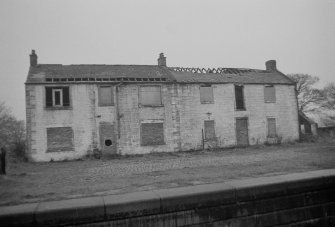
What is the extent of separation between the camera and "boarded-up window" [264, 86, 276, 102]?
25.2 metres

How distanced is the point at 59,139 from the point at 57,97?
3095mm

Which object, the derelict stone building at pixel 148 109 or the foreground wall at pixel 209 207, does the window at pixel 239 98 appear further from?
the foreground wall at pixel 209 207

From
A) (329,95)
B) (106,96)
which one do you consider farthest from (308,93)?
(106,96)

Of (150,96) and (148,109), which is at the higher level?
(150,96)

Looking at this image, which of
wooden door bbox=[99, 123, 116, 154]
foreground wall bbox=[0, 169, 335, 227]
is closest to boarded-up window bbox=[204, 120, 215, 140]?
wooden door bbox=[99, 123, 116, 154]

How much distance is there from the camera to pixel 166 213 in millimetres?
4020

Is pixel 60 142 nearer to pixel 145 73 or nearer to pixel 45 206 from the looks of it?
pixel 145 73

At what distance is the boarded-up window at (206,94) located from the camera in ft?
75.9

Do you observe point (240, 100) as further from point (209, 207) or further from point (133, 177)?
point (209, 207)

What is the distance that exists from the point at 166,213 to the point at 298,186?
239cm

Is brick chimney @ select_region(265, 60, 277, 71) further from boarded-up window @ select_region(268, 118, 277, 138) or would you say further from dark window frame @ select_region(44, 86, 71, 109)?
dark window frame @ select_region(44, 86, 71, 109)

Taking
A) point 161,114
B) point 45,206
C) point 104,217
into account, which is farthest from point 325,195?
point 161,114

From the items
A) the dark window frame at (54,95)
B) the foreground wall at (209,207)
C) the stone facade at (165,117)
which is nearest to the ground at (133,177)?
the foreground wall at (209,207)

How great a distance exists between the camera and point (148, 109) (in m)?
21.5
